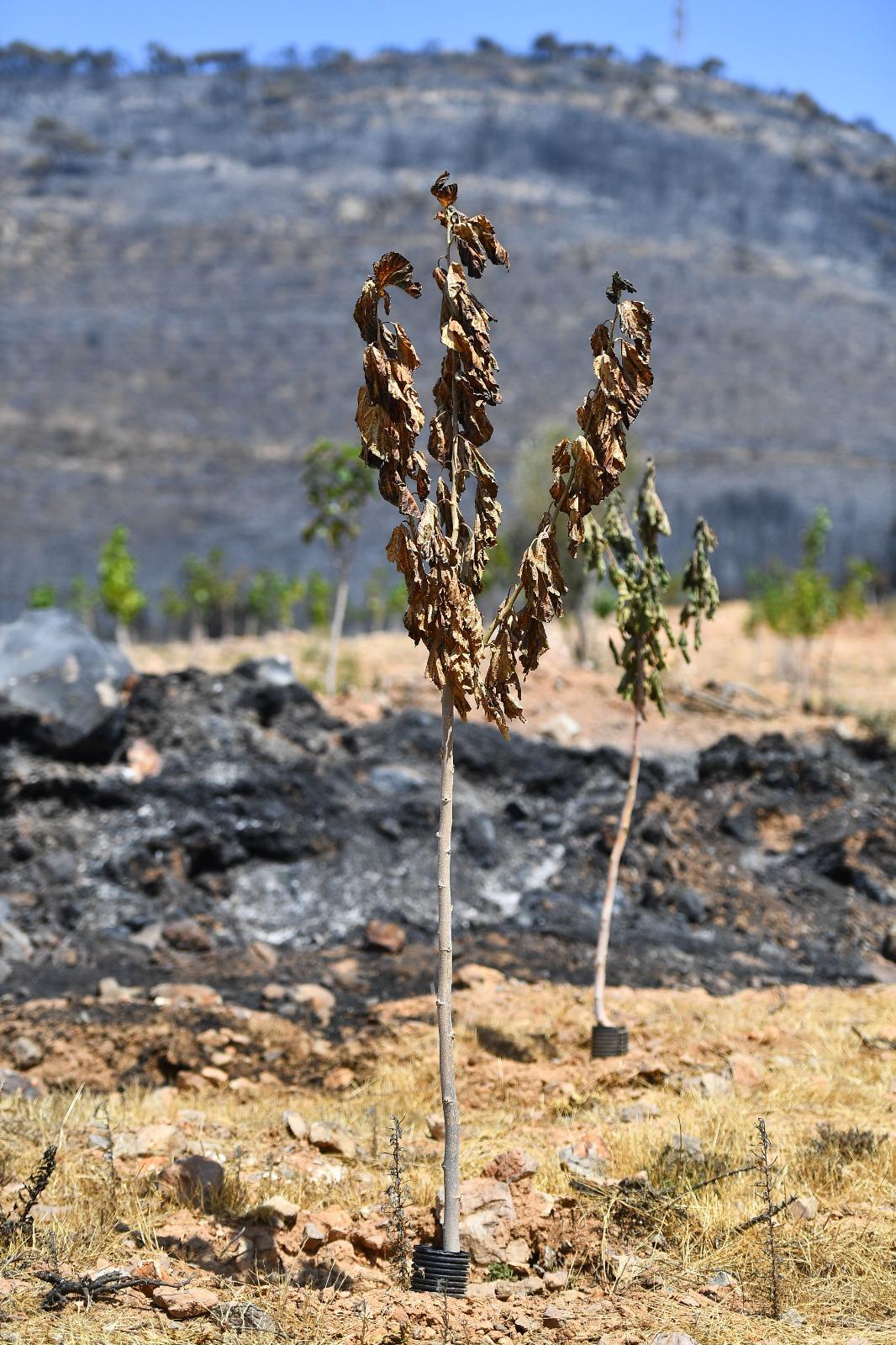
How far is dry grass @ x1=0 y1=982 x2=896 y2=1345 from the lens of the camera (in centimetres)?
425

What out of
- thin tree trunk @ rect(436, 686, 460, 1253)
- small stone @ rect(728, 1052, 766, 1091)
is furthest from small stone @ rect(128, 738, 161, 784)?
thin tree trunk @ rect(436, 686, 460, 1253)

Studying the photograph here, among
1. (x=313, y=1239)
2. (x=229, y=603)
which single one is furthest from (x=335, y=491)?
(x=229, y=603)

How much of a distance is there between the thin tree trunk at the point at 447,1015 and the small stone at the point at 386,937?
16.6 ft

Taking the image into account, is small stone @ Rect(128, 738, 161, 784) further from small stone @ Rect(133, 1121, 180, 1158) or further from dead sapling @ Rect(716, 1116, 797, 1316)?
dead sapling @ Rect(716, 1116, 797, 1316)

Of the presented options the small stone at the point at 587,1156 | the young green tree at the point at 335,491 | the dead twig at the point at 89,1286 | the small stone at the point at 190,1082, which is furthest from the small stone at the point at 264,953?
the young green tree at the point at 335,491

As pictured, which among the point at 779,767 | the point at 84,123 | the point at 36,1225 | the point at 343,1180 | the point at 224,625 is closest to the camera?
the point at 36,1225

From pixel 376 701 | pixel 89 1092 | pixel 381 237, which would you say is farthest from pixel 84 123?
pixel 89 1092

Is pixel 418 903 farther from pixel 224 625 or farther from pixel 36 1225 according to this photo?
pixel 224 625

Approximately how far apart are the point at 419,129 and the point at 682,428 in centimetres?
5525

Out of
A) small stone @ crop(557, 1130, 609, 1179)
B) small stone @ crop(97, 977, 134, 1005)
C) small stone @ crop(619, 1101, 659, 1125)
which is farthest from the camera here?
small stone @ crop(97, 977, 134, 1005)

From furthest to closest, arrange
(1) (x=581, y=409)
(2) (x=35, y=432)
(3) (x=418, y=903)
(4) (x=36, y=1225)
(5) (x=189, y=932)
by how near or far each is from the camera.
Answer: (2) (x=35, y=432)
(3) (x=418, y=903)
(5) (x=189, y=932)
(4) (x=36, y=1225)
(1) (x=581, y=409)

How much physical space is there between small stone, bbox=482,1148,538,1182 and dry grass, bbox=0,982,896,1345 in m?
0.24

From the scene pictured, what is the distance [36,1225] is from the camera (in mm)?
4688

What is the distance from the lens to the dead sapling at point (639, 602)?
6.82 metres
